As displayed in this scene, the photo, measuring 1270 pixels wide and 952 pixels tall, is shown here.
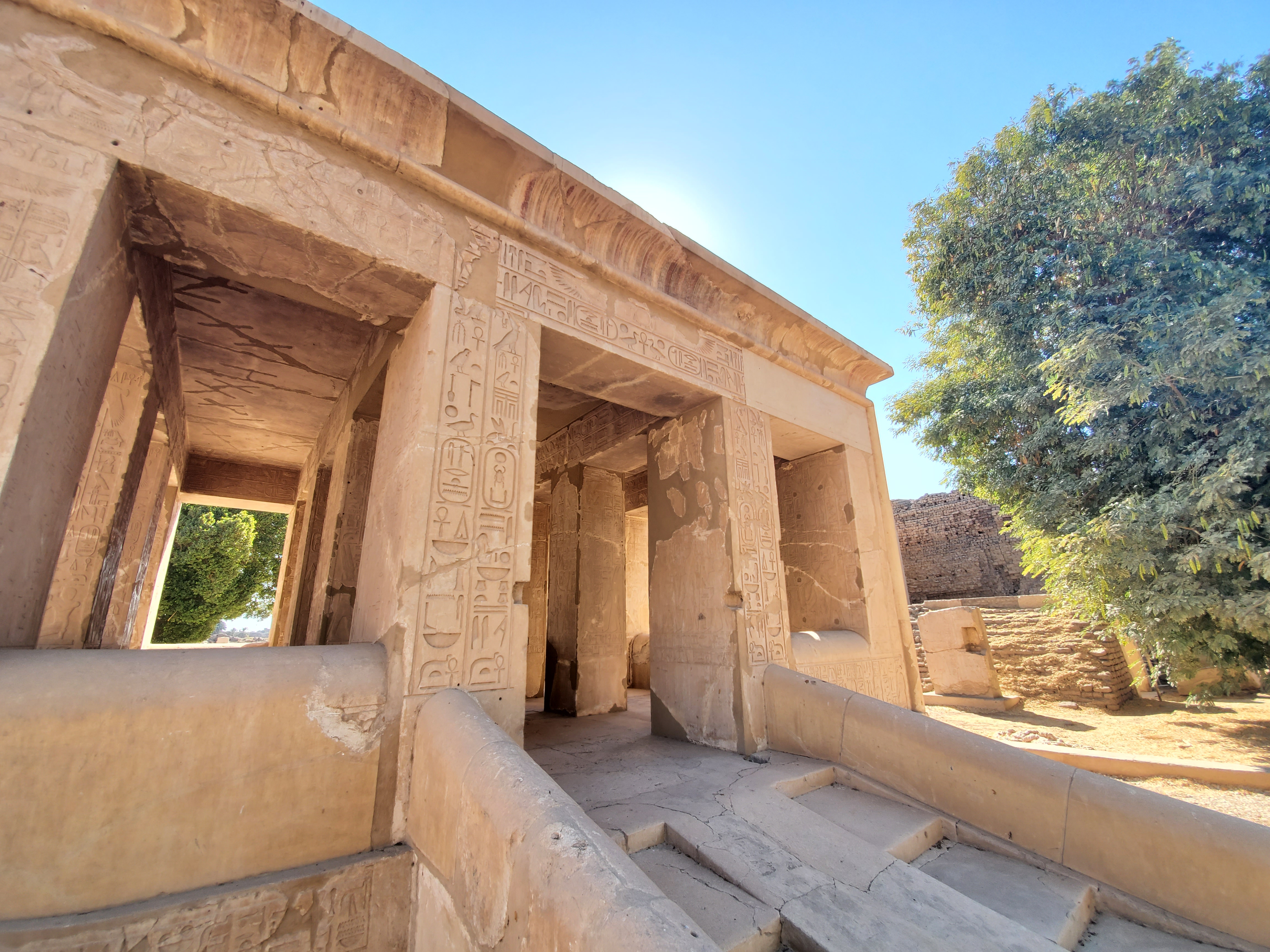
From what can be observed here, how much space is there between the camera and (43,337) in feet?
5.59

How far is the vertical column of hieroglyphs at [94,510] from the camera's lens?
312 cm

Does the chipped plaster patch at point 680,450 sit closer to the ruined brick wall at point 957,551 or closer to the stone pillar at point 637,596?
the stone pillar at point 637,596

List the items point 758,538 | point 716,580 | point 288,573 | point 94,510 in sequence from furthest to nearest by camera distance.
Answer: point 288,573 → point 758,538 → point 716,580 → point 94,510

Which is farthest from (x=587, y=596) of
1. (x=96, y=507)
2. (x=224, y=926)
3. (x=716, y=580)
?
(x=224, y=926)

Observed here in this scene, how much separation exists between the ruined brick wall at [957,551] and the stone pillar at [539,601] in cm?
1179

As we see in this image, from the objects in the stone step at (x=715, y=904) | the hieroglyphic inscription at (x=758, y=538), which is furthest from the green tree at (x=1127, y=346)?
the stone step at (x=715, y=904)

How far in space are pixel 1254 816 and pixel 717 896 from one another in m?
4.84

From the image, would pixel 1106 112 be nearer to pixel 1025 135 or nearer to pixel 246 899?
pixel 1025 135

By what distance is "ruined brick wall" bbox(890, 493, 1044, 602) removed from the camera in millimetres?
15273

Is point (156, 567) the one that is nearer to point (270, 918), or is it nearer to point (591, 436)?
point (591, 436)

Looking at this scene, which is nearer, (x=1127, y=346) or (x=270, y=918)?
(x=270, y=918)

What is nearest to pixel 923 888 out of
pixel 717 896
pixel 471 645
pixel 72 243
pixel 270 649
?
pixel 717 896

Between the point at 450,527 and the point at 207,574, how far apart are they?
1648cm

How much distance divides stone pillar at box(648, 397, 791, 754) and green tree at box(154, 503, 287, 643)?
1387cm
